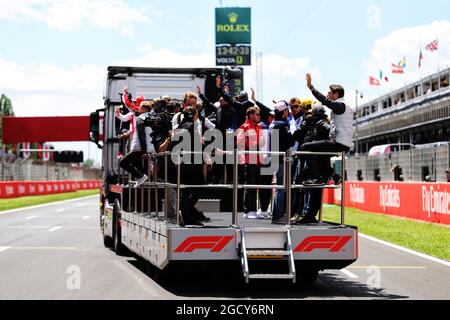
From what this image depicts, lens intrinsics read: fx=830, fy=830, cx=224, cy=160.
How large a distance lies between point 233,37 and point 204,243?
142 feet

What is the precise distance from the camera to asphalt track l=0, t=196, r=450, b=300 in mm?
9891

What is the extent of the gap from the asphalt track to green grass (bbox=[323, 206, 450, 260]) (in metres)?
0.62

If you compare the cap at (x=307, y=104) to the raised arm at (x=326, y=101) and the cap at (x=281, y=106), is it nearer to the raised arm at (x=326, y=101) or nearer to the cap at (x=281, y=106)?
the cap at (x=281, y=106)

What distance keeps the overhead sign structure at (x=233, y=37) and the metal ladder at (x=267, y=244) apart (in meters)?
42.4

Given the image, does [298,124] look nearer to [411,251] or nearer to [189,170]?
[189,170]

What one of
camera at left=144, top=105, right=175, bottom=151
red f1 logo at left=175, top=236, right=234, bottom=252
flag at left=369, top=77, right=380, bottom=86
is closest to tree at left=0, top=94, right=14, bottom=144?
flag at left=369, top=77, right=380, bottom=86

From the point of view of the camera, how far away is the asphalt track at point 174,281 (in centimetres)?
989

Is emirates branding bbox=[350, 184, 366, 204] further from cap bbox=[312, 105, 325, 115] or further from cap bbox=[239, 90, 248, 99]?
cap bbox=[312, 105, 325, 115]

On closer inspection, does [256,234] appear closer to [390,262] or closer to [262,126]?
[262,126]

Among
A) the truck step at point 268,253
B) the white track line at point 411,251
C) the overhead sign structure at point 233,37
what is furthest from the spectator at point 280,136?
the overhead sign structure at point 233,37

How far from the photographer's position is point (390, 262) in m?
14.1

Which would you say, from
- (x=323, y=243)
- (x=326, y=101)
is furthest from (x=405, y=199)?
(x=323, y=243)
